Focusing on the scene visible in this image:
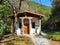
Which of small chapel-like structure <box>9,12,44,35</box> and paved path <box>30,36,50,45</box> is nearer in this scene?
paved path <box>30,36,50,45</box>

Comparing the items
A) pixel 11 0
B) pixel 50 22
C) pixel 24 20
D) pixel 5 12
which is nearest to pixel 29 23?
pixel 24 20

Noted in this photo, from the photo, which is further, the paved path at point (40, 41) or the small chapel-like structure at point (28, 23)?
the small chapel-like structure at point (28, 23)

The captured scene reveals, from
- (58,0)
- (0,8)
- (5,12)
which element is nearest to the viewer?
(0,8)

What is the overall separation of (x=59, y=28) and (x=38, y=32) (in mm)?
12734

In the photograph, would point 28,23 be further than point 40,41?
Yes

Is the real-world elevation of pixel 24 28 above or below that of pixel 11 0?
below

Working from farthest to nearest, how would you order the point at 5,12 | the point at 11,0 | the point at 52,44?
the point at 5,12
the point at 11,0
the point at 52,44

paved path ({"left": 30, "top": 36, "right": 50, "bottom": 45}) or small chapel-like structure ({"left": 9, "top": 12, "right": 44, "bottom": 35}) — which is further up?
small chapel-like structure ({"left": 9, "top": 12, "right": 44, "bottom": 35})

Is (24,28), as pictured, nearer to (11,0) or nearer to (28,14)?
(28,14)

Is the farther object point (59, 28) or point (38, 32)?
point (59, 28)

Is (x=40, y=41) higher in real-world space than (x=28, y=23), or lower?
lower

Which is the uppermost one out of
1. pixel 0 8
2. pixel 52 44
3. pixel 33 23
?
pixel 0 8

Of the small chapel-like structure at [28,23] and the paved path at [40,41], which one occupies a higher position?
the small chapel-like structure at [28,23]

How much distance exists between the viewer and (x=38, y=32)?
3809 cm
